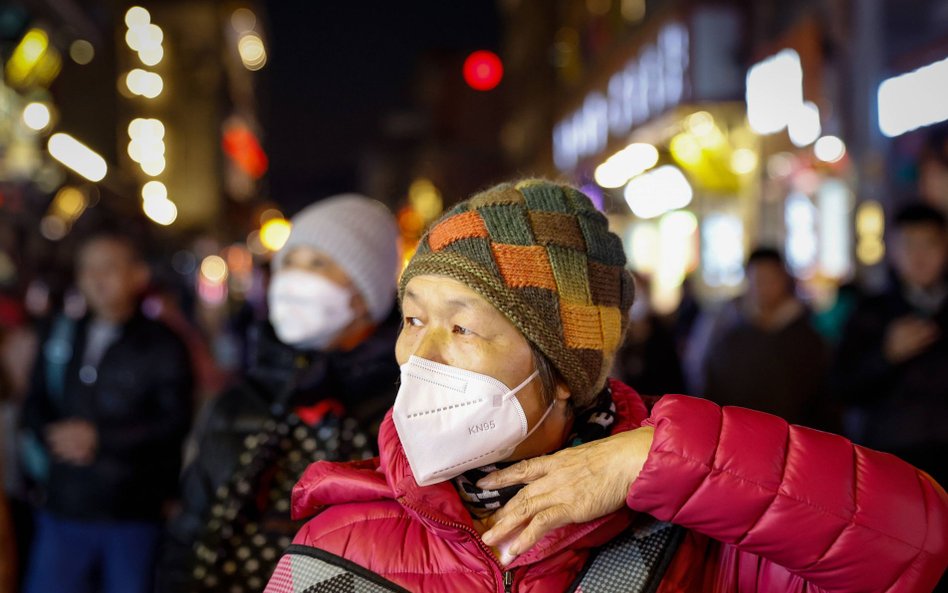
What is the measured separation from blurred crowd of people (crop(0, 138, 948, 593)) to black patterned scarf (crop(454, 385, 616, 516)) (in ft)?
0.94

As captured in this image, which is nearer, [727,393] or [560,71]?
[727,393]

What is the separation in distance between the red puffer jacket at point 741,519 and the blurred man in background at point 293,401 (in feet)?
3.68

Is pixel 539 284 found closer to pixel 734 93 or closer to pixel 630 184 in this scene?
pixel 734 93

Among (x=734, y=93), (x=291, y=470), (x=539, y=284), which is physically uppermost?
(x=734, y=93)

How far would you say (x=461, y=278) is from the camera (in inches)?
73.6

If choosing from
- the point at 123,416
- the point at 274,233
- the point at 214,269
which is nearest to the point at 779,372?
the point at 123,416

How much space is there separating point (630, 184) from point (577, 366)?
19.3 metres

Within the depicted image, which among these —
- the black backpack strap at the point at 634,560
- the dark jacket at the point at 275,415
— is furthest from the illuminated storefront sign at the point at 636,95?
the black backpack strap at the point at 634,560

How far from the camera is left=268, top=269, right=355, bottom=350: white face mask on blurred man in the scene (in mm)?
3436

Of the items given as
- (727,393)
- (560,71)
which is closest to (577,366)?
(727,393)

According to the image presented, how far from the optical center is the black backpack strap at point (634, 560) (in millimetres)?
1816

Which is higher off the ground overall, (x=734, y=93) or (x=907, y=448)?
(x=734, y=93)

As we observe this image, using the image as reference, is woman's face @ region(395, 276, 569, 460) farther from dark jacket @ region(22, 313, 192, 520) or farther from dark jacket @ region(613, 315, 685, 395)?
dark jacket @ region(613, 315, 685, 395)

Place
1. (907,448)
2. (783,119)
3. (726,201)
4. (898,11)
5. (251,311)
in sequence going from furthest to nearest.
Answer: (726,201) < (783,119) < (898,11) < (251,311) < (907,448)
